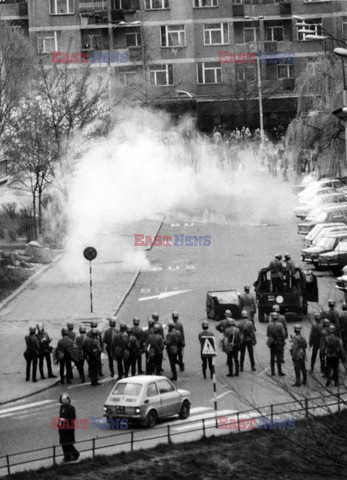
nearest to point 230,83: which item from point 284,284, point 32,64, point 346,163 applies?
point 32,64

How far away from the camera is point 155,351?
94.3ft

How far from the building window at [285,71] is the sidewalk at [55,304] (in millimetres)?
34427

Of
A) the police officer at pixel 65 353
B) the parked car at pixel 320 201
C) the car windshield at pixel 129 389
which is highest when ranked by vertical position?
the parked car at pixel 320 201

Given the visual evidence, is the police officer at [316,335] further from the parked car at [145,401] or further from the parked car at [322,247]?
the parked car at [322,247]

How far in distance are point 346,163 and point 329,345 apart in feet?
95.3

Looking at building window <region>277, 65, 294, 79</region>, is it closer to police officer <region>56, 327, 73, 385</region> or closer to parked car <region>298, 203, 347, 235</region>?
parked car <region>298, 203, 347, 235</region>

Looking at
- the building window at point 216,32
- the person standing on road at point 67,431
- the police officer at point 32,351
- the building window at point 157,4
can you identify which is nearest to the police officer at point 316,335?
the police officer at point 32,351

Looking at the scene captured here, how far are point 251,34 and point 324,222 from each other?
3578 centimetres

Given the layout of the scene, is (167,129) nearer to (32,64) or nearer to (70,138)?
(32,64)

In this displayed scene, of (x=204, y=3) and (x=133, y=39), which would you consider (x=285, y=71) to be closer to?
(x=204, y=3)

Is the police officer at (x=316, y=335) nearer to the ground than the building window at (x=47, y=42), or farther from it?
nearer to the ground

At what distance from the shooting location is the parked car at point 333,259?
41.3 m

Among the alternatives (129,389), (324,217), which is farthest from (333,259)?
(129,389)

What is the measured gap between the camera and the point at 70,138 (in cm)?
5503
